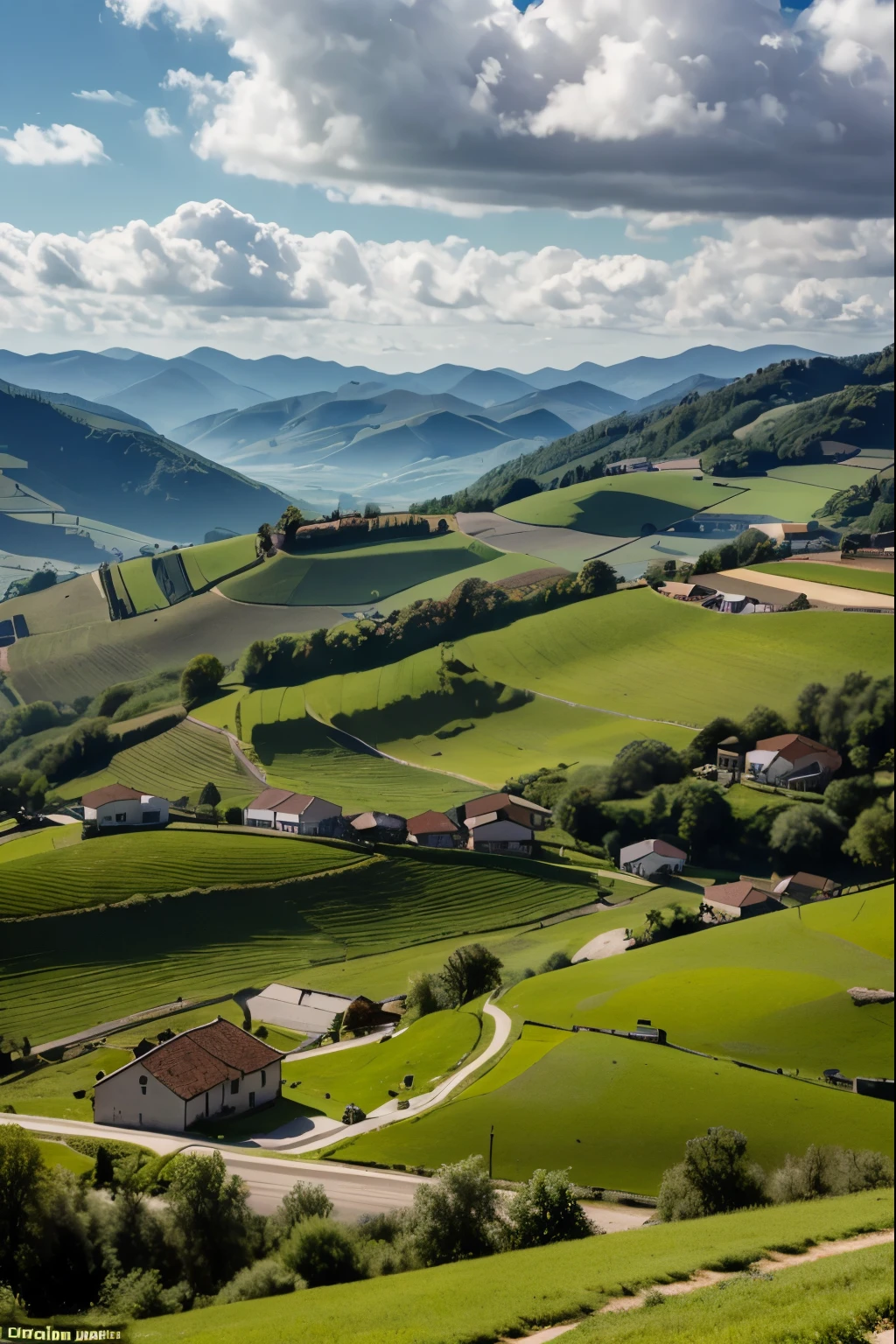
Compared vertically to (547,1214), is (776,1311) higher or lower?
higher

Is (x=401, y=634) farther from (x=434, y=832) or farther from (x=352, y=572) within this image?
(x=352, y=572)

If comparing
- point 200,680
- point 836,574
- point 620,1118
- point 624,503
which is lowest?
point 620,1118

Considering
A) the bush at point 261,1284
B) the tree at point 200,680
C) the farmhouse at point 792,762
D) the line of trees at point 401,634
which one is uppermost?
the line of trees at point 401,634

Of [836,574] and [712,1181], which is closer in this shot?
[712,1181]

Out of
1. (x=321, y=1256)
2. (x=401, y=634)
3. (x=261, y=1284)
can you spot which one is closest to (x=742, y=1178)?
(x=321, y=1256)

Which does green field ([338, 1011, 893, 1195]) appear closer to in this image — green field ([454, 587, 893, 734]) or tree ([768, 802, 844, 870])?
tree ([768, 802, 844, 870])

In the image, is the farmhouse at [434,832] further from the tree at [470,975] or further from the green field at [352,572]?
the green field at [352,572]

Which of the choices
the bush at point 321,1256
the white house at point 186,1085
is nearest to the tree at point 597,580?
the white house at point 186,1085
